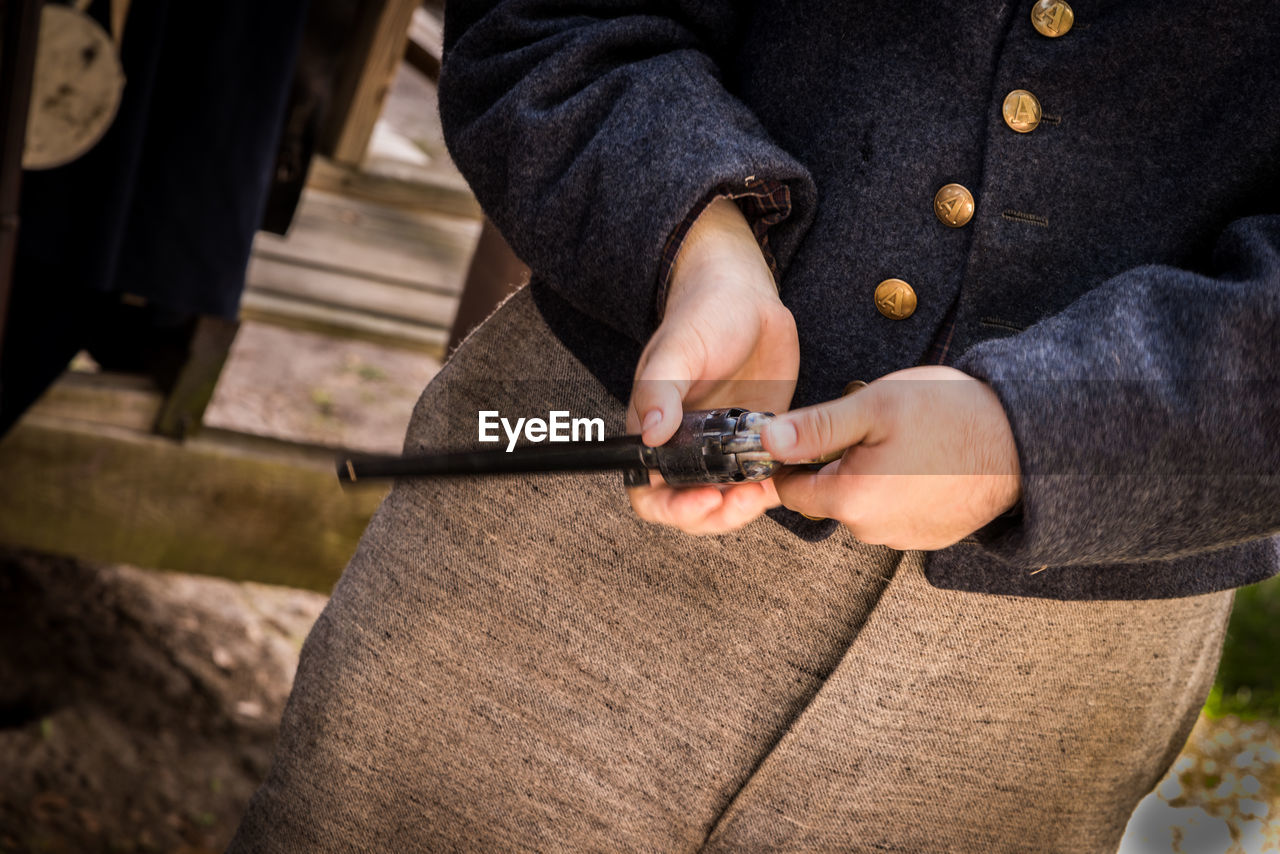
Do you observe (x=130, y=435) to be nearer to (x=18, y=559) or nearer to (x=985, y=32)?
(x=18, y=559)

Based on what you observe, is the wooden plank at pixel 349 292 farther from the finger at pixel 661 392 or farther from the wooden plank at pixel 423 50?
the finger at pixel 661 392

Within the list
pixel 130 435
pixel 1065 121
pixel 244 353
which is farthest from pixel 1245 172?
pixel 244 353

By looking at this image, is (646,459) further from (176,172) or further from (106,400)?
(106,400)

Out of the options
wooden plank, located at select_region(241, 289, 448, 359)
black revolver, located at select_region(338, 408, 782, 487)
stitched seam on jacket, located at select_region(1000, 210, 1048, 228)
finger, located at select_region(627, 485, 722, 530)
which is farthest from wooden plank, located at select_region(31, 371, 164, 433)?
stitched seam on jacket, located at select_region(1000, 210, 1048, 228)

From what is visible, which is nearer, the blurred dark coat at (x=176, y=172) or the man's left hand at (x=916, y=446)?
the man's left hand at (x=916, y=446)

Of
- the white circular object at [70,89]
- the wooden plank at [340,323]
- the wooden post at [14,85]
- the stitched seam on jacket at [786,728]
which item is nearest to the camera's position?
the stitched seam on jacket at [786,728]

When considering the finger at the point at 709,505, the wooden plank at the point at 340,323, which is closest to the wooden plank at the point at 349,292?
the wooden plank at the point at 340,323

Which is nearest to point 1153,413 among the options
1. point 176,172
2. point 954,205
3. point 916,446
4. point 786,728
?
point 916,446
